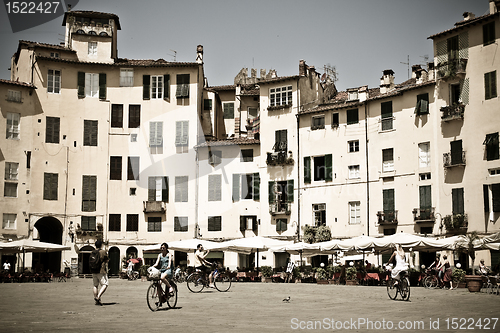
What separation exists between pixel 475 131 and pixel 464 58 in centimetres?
556

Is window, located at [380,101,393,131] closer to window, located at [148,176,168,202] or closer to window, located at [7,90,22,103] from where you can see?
window, located at [148,176,168,202]

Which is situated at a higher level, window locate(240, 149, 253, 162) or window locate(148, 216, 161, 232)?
window locate(240, 149, 253, 162)

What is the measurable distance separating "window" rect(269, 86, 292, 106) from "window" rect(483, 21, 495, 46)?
1825 cm

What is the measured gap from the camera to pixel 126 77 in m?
58.4

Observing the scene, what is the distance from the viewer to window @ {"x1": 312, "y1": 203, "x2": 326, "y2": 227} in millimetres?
51469

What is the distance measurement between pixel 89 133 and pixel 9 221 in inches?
419

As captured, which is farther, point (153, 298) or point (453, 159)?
point (453, 159)

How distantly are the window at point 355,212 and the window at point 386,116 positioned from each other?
21.4ft

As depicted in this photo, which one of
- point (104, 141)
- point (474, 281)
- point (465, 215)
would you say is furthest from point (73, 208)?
point (474, 281)

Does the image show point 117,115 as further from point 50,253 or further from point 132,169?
point 50,253

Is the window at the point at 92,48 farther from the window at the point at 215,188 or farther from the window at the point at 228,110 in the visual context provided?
the window at the point at 215,188

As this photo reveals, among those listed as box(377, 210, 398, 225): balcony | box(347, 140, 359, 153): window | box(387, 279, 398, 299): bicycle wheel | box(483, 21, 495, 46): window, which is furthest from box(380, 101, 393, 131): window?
box(387, 279, 398, 299): bicycle wheel

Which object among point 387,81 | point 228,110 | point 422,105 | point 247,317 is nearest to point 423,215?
point 422,105

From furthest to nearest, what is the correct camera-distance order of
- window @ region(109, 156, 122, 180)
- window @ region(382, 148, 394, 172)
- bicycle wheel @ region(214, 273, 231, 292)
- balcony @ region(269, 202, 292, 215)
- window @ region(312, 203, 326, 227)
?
window @ region(109, 156, 122, 180) < balcony @ region(269, 202, 292, 215) < window @ region(312, 203, 326, 227) < window @ region(382, 148, 394, 172) < bicycle wheel @ region(214, 273, 231, 292)
